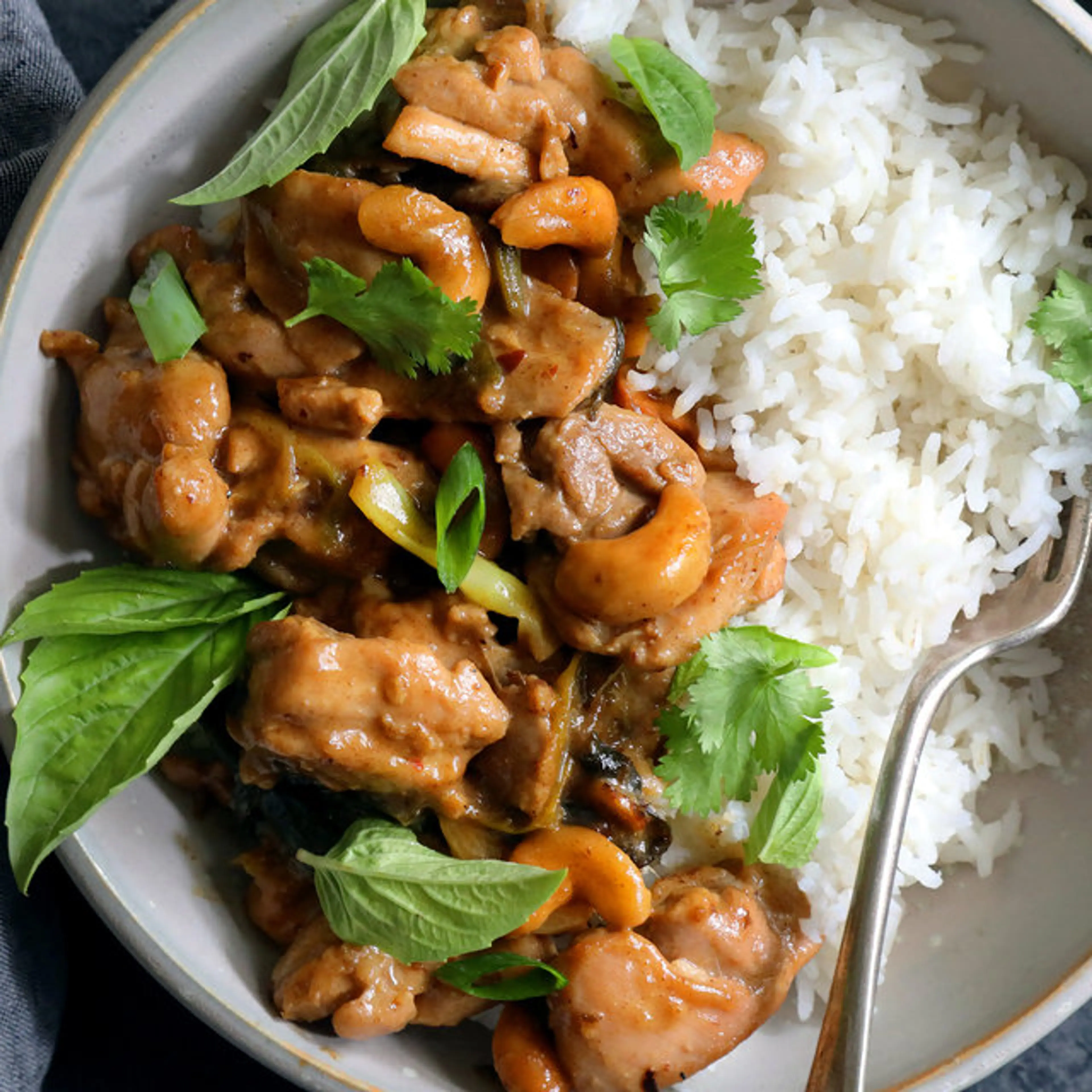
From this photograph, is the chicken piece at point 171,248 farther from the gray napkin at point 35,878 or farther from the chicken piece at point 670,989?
the chicken piece at point 670,989

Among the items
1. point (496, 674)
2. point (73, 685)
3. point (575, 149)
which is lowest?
point (73, 685)

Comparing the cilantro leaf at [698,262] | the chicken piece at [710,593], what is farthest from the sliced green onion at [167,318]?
the cilantro leaf at [698,262]

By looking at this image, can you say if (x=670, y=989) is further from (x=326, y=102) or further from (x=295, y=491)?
(x=326, y=102)

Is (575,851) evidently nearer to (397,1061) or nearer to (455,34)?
(397,1061)

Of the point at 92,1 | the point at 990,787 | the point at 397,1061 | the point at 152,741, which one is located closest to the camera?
the point at 152,741

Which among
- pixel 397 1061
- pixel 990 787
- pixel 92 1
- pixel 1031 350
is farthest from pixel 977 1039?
pixel 92 1

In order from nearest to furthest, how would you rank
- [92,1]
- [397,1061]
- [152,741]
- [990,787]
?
[152,741]
[397,1061]
[990,787]
[92,1]

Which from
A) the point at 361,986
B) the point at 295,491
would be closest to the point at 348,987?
the point at 361,986
